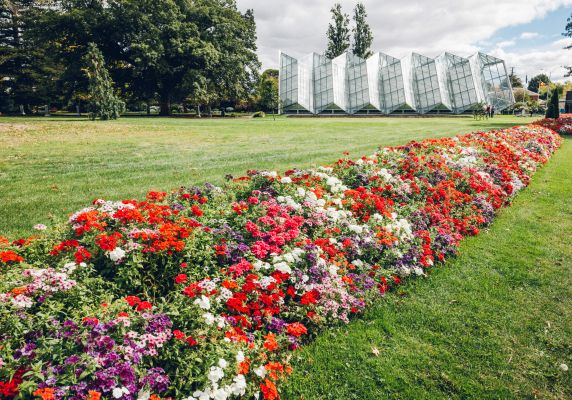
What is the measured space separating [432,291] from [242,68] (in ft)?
144

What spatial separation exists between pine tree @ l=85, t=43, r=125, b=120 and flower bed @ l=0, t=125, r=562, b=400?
29.8 m

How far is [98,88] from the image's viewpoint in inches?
1198

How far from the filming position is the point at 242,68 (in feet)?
146

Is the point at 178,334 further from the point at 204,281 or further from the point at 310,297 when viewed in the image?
the point at 310,297

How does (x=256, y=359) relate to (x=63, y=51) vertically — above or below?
below

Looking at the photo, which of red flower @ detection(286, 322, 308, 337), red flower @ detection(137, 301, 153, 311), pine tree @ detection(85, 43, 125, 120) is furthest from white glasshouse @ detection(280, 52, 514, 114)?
red flower @ detection(137, 301, 153, 311)

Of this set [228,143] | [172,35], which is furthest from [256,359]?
[172,35]

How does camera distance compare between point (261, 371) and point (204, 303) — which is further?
point (204, 303)

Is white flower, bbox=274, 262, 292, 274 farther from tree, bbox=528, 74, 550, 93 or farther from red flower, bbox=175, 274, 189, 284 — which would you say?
tree, bbox=528, 74, 550, 93

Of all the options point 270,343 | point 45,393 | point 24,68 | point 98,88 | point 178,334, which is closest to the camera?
point 45,393

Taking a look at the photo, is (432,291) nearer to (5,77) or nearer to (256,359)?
(256,359)

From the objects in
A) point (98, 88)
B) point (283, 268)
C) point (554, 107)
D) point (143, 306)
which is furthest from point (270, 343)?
point (554, 107)

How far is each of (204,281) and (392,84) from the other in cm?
6114

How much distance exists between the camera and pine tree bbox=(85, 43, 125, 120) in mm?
30234
